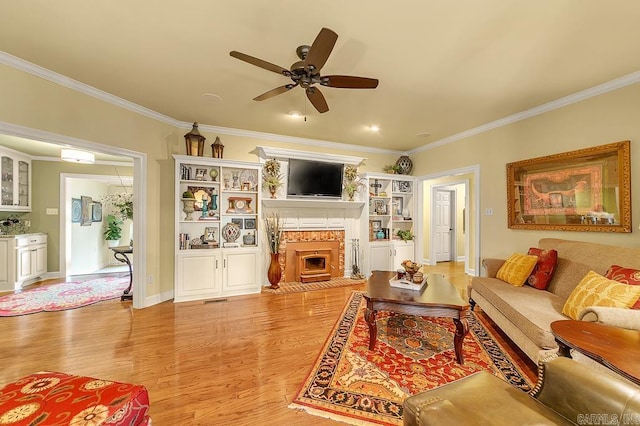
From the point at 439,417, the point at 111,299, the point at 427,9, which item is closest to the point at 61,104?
the point at 111,299

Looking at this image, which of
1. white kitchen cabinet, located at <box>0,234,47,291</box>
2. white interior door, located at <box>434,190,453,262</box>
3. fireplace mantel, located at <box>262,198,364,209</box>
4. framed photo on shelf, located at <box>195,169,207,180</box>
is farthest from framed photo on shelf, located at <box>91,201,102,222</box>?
white interior door, located at <box>434,190,453,262</box>

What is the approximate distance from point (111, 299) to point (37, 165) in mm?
3602

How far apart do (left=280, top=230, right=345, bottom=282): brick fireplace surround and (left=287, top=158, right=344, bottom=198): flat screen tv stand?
766 millimetres

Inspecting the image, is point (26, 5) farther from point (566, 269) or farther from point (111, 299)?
Result: point (566, 269)

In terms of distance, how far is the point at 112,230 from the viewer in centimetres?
666

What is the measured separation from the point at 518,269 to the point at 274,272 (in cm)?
345

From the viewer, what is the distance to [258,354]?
2.41 metres

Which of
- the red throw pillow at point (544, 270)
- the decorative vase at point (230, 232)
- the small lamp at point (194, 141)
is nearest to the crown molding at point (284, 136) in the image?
the small lamp at point (194, 141)

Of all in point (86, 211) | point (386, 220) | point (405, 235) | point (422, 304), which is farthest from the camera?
point (86, 211)

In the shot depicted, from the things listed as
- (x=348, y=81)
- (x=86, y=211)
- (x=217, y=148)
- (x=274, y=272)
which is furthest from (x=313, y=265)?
(x=86, y=211)

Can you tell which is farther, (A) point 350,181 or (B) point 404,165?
(B) point 404,165

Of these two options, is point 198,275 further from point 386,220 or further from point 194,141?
point 386,220

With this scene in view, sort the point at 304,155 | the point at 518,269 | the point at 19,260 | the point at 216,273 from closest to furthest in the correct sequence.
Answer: the point at 518,269 < the point at 216,273 < the point at 19,260 < the point at 304,155

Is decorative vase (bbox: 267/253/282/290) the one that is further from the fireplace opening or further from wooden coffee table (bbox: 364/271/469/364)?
wooden coffee table (bbox: 364/271/469/364)
